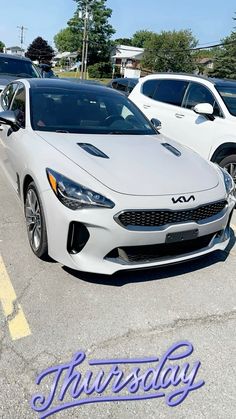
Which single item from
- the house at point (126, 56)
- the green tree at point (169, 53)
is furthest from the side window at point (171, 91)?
the house at point (126, 56)

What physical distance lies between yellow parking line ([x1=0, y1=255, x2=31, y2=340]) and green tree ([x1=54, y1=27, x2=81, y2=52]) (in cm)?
7913

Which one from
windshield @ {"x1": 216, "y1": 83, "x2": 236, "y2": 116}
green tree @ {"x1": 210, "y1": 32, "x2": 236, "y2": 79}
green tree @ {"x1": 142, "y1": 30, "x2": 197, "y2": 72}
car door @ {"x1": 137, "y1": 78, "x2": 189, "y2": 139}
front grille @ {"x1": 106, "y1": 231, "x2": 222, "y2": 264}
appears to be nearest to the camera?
front grille @ {"x1": 106, "y1": 231, "x2": 222, "y2": 264}

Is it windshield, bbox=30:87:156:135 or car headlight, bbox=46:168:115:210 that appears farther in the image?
windshield, bbox=30:87:156:135

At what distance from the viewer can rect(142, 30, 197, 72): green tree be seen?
Answer: 209ft

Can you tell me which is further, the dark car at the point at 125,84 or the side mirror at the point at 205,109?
the dark car at the point at 125,84

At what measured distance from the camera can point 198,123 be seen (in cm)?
Answer: 584

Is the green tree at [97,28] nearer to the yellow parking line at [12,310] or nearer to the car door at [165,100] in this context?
the car door at [165,100]

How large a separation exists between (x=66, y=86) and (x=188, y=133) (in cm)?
233

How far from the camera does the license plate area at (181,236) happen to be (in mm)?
2919

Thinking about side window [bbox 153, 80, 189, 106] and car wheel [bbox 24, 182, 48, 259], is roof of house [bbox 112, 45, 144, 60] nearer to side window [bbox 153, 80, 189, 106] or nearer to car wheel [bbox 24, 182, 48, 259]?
side window [bbox 153, 80, 189, 106]

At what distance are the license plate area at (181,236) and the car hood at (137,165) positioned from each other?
12.7 inches

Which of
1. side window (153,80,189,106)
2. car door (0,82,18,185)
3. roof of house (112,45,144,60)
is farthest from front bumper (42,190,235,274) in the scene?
roof of house (112,45,144,60)

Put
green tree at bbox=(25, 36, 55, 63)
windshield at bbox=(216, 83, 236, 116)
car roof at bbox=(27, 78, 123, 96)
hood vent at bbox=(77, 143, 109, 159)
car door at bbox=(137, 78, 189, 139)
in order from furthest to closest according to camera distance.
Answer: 1. green tree at bbox=(25, 36, 55, 63)
2. car door at bbox=(137, 78, 189, 139)
3. windshield at bbox=(216, 83, 236, 116)
4. car roof at bbox=(27, 78, 123, 96)
5. hood vent at bbox=(77, 143, 109, 159)

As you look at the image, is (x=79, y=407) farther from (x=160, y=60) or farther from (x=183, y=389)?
(x=160, y=60)
